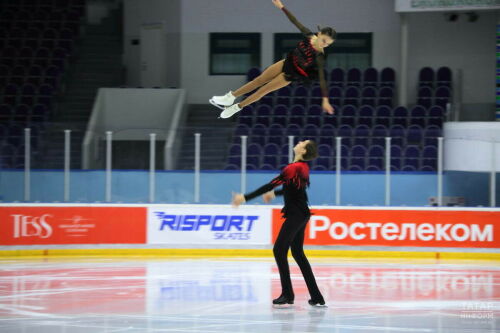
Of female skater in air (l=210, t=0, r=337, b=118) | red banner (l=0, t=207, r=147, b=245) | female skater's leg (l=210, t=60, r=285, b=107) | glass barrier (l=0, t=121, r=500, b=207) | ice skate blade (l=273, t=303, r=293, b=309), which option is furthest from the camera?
glass barrier (l=0, t=121, r=500, b=207)

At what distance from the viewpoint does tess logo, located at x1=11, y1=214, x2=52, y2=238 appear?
17297 mm

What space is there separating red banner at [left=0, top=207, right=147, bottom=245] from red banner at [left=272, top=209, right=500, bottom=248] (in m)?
3.14

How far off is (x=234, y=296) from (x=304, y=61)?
4.53 m

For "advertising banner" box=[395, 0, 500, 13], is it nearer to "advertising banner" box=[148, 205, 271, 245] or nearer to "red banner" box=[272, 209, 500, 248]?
"red banner" box=[272, 209, 500, 248]

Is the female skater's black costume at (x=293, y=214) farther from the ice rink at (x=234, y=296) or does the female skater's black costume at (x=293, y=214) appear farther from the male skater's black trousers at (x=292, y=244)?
the ice rink at (x=234, y=296)

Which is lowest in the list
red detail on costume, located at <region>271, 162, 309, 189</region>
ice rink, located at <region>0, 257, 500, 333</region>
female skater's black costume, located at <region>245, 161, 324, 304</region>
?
ice rink, located at <region>0, 257, 500, 333</region>

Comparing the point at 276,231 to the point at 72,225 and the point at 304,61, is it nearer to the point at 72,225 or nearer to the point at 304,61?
the point at 72,225

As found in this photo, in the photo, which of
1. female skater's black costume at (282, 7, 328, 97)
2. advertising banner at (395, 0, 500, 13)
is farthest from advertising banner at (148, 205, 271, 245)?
female skater's black costume at (282, 7, 328, 97)

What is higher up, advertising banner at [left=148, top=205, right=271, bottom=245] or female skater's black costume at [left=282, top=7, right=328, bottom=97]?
female skater's black costume at [left=282, top=7, right=328, bottom=97]

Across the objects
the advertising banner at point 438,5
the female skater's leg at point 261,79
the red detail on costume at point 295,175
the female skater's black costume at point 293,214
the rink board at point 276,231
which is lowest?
the rink board at point 276,231

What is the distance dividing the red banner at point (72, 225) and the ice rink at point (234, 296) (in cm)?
79

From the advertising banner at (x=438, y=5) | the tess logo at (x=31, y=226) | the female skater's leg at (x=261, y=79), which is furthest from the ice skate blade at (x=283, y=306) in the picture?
the advertising banner at (x=438, y=5)

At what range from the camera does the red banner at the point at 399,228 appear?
718 inches

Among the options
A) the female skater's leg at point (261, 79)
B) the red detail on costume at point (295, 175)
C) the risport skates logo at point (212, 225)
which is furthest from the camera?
the risport skates logo at point (212, 225)
